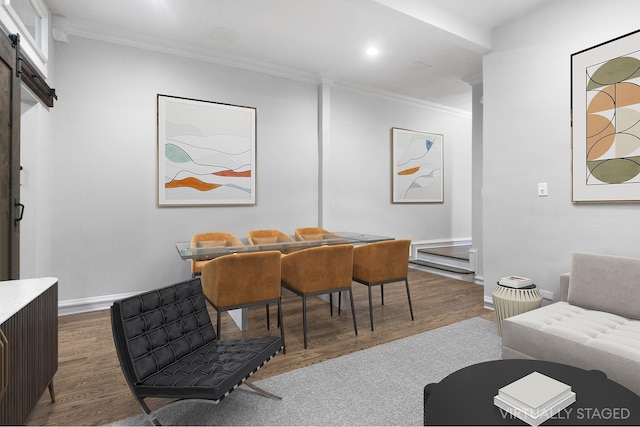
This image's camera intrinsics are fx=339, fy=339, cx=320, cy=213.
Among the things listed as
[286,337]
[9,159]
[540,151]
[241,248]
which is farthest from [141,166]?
[540,151]

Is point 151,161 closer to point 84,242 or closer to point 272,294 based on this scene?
point 84,242

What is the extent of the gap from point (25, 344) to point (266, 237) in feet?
8.89

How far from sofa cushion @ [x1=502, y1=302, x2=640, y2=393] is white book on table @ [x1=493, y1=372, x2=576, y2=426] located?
71 cm

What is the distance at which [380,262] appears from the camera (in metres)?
3.08

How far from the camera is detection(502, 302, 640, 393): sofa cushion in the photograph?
1.69m

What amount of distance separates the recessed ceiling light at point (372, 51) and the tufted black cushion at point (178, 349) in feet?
11.1

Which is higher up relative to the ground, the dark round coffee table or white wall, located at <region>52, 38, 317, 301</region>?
white wall, located at <region>52, 38, 317, 301</region>

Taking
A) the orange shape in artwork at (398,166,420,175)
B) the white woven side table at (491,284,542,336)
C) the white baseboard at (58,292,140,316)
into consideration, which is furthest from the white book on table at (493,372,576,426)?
the orange shape in artwork at (398,166,420,175)

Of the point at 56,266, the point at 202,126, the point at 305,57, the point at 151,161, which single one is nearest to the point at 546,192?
the point at 305,57

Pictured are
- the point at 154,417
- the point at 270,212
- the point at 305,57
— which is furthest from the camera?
the point at 270,212

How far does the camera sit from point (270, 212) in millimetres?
4586

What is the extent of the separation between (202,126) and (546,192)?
12.2 ft

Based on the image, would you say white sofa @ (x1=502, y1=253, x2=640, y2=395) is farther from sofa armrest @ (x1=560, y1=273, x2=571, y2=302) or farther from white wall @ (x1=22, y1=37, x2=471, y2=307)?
white wall @ (x1=22, y1=37, x2=471, y2=307)

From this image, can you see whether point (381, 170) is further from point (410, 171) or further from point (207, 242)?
point (207, 242)
